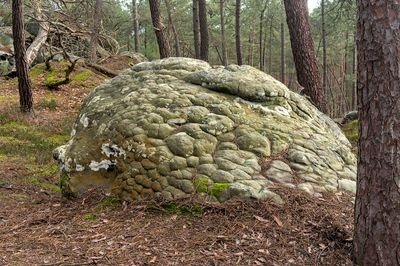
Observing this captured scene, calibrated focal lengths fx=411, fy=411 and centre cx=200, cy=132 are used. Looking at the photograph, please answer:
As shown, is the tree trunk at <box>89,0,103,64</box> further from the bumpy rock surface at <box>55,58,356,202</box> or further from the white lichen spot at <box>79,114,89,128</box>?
the white lichen spot at <box>79,114,89,128</box>

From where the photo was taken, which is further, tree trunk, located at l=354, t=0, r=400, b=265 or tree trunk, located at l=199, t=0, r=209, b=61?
tree trunk, located at l=199, t=0, r=209, b=61

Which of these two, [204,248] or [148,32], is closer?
[204,248]

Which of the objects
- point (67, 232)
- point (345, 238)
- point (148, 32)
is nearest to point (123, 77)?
point (67, 232)

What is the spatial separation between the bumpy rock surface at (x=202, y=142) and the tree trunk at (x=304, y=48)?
289cm

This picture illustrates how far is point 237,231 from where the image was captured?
Result: 3691 mm

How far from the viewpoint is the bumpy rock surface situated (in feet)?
14.3

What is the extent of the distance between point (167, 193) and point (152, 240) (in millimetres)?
705

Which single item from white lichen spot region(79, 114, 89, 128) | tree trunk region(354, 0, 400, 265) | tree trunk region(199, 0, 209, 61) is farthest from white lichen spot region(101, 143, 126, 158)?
tree trunk region(199, 0, 209, 61)

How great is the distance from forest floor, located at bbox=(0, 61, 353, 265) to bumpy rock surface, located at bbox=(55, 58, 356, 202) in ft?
0.69

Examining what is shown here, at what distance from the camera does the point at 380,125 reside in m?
2.86

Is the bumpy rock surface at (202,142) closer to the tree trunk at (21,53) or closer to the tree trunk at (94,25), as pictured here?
the tree trunk at (21,53)

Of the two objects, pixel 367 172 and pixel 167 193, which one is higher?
pixel 367 172

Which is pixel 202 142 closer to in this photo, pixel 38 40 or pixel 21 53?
pixel 21 53

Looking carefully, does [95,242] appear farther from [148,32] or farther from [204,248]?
[148,32]
